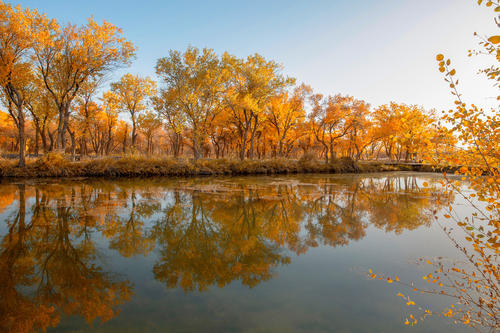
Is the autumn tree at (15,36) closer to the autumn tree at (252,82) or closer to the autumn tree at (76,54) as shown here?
the autumn tree at (76,54)

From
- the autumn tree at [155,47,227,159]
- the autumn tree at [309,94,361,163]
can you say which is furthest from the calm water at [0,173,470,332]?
the autumn tree at [309,94,361,163]

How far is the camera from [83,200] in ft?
31.9

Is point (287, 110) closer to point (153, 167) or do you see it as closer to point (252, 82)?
point (252, 82)

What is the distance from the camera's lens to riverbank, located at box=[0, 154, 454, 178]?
17062 mm

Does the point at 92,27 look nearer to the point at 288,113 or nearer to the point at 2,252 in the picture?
the point at 2,252

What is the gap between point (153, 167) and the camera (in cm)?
2036

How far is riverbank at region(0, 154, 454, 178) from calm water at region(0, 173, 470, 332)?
10525mm

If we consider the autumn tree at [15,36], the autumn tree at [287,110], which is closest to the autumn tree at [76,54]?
the autumn tree at [15,36]

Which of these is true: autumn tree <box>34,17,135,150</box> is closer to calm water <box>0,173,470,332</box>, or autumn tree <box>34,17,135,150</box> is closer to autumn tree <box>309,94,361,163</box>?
calm water <box>0,173,470,332</box>

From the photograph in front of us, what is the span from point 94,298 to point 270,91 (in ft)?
84.4

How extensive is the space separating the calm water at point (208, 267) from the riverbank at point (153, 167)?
10525 millimetres

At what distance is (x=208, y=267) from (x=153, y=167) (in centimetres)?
1768

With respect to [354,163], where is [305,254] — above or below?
below

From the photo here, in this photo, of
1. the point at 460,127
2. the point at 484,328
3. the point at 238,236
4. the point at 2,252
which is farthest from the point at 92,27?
the point at 484,328
